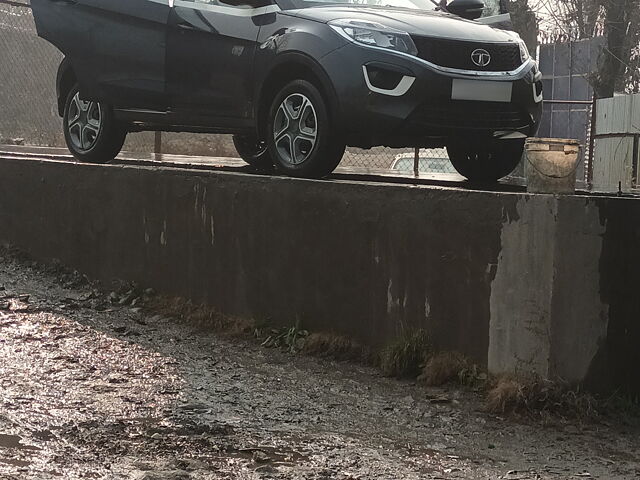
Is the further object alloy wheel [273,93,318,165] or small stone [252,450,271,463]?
alloy wheel [273,93,318,165]

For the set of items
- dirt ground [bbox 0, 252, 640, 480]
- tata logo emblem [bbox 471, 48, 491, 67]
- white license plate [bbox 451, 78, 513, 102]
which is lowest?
dirt ground [bbox 0, 252, 640, 480]

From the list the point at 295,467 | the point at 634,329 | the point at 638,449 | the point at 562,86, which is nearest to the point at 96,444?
the point at 295,467

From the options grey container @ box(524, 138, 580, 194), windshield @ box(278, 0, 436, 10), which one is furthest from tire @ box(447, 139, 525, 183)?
grey container @ box(524, 138, 580, 194)

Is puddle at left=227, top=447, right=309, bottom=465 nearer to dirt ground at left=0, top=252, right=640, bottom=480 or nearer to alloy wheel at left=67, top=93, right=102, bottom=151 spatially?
dirt ground at left=0, top=252, right=640, bottom=480

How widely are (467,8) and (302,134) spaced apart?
179 cm

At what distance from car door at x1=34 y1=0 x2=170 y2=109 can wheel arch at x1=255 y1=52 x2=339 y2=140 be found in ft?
3.65

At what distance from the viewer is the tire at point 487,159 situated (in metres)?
7.29

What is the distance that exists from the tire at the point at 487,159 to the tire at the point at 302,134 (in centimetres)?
115

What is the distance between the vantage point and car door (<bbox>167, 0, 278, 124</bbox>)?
23.6 ft

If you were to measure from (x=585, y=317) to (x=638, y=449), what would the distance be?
751 millimetres

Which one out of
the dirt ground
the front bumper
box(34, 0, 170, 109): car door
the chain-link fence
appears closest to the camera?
the dirt ground

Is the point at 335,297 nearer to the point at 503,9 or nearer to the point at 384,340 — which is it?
the point at 384,340

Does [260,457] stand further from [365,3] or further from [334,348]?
[365,3]

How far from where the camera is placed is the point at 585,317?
204 inches
